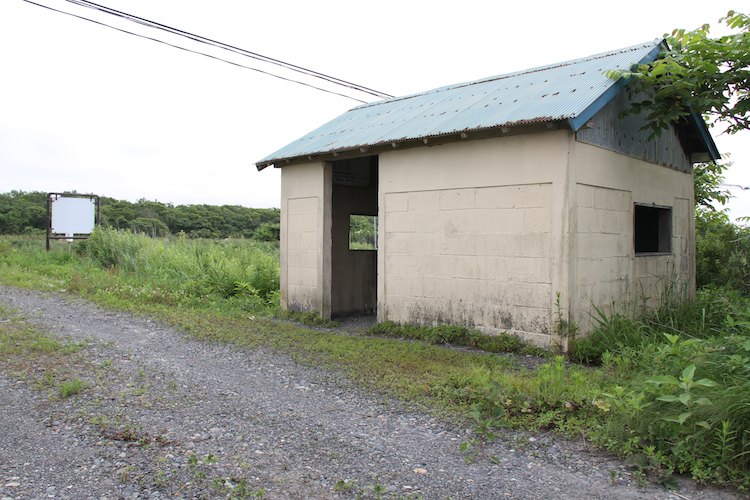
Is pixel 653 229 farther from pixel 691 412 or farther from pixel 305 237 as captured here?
pixel 691 412

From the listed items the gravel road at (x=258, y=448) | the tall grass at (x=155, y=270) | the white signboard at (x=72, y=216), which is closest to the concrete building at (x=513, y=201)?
the tall grass at (x=155, y=270)

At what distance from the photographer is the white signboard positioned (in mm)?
19609

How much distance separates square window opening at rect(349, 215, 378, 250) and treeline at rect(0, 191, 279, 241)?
20615mm

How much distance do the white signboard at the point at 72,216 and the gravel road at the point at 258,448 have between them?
1569 centimetres

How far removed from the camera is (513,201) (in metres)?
7.56

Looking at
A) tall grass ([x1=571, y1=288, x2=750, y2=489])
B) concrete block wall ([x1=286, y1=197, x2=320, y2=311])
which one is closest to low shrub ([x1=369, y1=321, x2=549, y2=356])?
concrete block wall ([x1=286, y1=197, x2=320, y2=311])

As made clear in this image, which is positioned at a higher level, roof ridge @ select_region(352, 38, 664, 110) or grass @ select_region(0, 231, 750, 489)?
roof ridge @ select_region(352, 38, 664, 110)

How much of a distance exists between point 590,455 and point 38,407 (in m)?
4.54

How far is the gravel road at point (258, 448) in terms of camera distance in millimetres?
3471

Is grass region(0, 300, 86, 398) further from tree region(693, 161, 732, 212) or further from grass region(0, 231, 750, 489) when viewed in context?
tree region(693, 161, 732, 212)

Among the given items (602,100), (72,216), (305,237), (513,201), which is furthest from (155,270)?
(602,100)

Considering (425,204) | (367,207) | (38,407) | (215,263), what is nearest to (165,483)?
(38,407)

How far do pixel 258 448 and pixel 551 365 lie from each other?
3445 mm

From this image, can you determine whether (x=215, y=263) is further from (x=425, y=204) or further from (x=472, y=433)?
(x=472, y=433)
